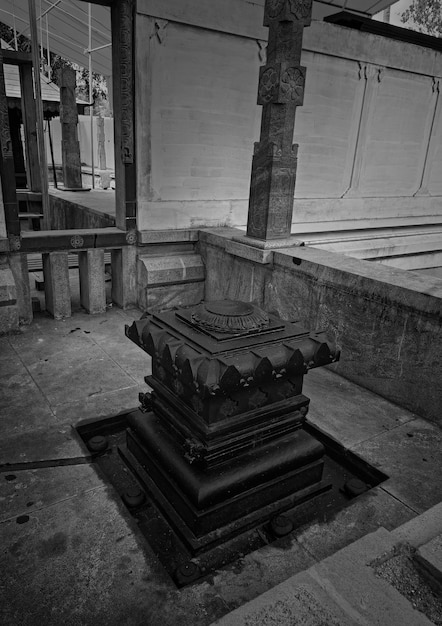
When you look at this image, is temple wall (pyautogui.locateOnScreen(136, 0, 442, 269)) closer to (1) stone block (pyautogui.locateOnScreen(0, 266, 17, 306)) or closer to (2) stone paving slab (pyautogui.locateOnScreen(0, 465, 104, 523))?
(1) stone block (pyautogui.locateOnScreen(0, 266, 17, 306))

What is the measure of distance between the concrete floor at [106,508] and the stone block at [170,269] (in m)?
1.87

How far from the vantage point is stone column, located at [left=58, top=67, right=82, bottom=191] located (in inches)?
411

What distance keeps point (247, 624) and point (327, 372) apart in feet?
11.4

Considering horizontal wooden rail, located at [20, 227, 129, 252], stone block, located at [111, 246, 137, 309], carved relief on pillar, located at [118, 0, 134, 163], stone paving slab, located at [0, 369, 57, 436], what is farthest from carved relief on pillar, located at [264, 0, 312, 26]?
stone paving slab, located at [0, 369, 57, 436]

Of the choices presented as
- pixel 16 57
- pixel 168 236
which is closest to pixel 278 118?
pixel 168 236

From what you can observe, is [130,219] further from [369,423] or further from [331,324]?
[369,423]

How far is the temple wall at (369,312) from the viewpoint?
374 centimetres

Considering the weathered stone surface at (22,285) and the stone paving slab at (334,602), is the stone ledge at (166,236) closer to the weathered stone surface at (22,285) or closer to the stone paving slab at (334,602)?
the weathered stone surface at (22,285)

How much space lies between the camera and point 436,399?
373 centimetres

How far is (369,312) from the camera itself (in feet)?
13.6

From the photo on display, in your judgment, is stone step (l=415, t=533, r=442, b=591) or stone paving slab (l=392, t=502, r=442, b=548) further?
stone paving slab (l=392, t=502, r=442, b=548)

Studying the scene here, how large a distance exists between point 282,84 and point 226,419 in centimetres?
378

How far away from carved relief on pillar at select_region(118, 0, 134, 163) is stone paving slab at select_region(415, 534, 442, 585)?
5.45 meters

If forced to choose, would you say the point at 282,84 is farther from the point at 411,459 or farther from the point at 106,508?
the point at 106,508
